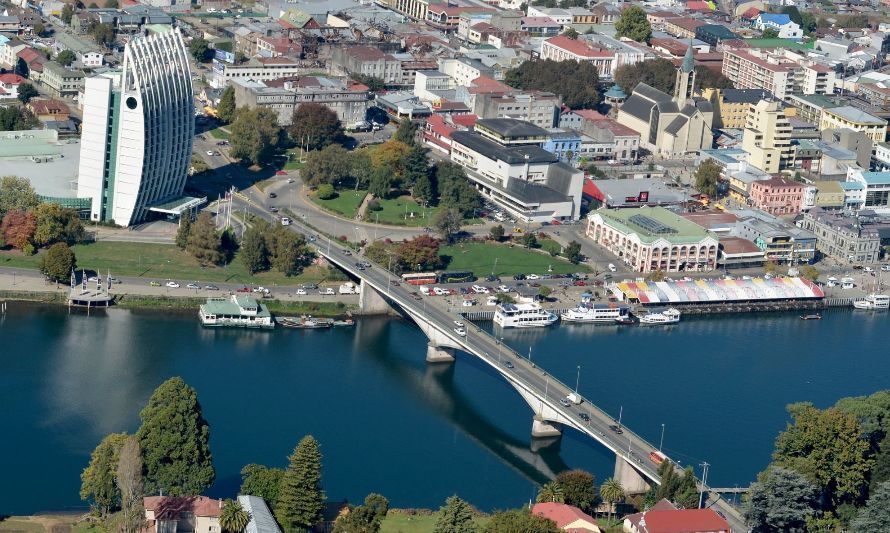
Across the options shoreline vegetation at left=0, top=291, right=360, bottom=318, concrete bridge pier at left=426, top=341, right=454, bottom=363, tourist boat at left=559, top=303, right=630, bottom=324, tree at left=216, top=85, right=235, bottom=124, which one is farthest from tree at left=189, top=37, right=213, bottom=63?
concrete bridge pier at left=426, top=341, right=454, bottom=363

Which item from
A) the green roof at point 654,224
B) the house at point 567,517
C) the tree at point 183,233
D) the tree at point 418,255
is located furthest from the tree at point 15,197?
the house at point 567,517

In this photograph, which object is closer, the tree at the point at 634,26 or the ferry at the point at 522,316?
the ferry at the point at 522,316

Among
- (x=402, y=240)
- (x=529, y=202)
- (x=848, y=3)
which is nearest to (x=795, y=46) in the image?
(x=848, y=3)

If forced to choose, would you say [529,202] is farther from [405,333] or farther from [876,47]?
[876,47]

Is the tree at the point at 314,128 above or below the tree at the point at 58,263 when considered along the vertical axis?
above

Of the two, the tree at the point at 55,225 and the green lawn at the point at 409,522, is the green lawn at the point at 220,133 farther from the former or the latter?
the green lawn at the point at 409,522
